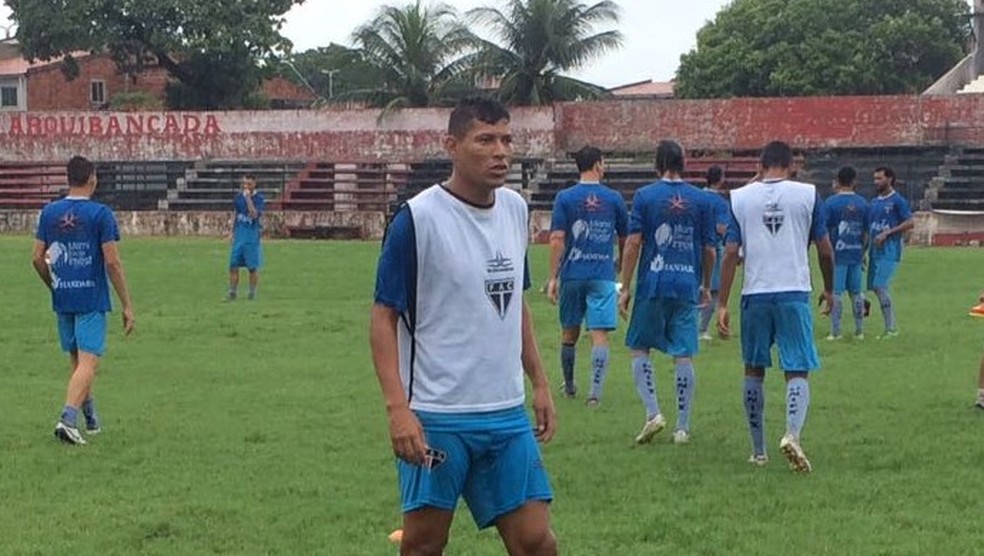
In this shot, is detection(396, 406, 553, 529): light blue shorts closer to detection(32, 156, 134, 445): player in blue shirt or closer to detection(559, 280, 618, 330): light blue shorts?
detection(32, 156, 134, 445): player in blue shirt

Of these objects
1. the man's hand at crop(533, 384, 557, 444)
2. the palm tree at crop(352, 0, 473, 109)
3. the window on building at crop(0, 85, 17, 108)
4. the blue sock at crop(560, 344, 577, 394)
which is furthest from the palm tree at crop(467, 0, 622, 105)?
the man's hand at crop(533, 384, 557, 444)

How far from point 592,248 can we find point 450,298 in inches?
254

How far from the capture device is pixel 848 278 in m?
16.8

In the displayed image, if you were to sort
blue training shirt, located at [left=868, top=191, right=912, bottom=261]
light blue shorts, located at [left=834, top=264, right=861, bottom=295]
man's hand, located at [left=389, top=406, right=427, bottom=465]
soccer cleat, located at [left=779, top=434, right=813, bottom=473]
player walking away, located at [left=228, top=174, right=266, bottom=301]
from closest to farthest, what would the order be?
man's hand, located at [left=389, top=406, right=427, bottom=465], soccer cleat, located at [left=779, top=434, right=813, bottom=473], light blue shorts, located at [left=834, top=264, right=861, bottom=295], blue training shirt, located at [left=868, top=191, right=912, bottom=261], player walking away, located at [left=228, top=174, right=266, bottom=301]

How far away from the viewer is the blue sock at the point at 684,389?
9797 mm

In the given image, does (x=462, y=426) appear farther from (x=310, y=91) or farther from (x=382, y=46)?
(x=310, y=91)

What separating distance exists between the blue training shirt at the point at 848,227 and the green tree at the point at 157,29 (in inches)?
1562

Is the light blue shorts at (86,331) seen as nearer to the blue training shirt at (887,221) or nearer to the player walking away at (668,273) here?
the player walking away at (668,273)

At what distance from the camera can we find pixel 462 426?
5.19 meters

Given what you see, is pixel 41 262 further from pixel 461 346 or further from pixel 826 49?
pixel 826 49

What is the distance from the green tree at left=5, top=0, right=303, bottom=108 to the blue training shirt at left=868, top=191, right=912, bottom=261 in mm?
39718

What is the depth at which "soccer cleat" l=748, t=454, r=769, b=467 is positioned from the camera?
9066 mm

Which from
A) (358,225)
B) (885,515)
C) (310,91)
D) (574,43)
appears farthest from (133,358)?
(310,91)

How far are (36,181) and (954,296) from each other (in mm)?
30746
